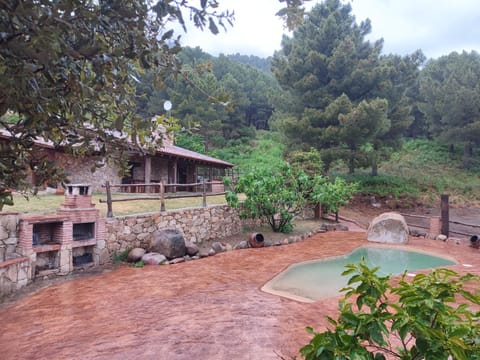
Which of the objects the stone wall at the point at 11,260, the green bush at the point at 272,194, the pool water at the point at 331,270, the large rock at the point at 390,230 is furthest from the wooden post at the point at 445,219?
the stone wall at the point at 11,260

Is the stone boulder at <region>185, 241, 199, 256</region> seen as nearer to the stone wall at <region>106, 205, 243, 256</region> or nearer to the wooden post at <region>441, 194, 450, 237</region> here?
the stone wall at <region>106, 205, 243, 256</region>

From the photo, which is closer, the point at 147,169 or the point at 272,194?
the point at 272,194

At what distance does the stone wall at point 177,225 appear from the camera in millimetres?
8789

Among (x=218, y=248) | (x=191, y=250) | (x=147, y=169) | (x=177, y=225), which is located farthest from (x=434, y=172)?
(x=191, y=250)

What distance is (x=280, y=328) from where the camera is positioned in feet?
15.0

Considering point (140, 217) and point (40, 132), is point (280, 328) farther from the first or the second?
point (140, 217)

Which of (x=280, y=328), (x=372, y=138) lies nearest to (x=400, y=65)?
(x=372, y=138)

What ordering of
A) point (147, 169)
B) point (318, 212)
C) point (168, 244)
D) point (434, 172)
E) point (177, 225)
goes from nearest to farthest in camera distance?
point (168, 244) < point (177, 225) < point (147, 169) < point (318, 212) < point (434, 172)

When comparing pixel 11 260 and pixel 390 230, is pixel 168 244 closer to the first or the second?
pixel 11 260

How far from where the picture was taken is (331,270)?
8492mm

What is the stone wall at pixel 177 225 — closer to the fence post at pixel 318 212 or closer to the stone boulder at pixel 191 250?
the stone boulder at pixel 191 250

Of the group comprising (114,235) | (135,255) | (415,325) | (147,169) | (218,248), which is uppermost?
(147,169)

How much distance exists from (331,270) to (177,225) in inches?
194

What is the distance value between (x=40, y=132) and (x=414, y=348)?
2.11 meters
